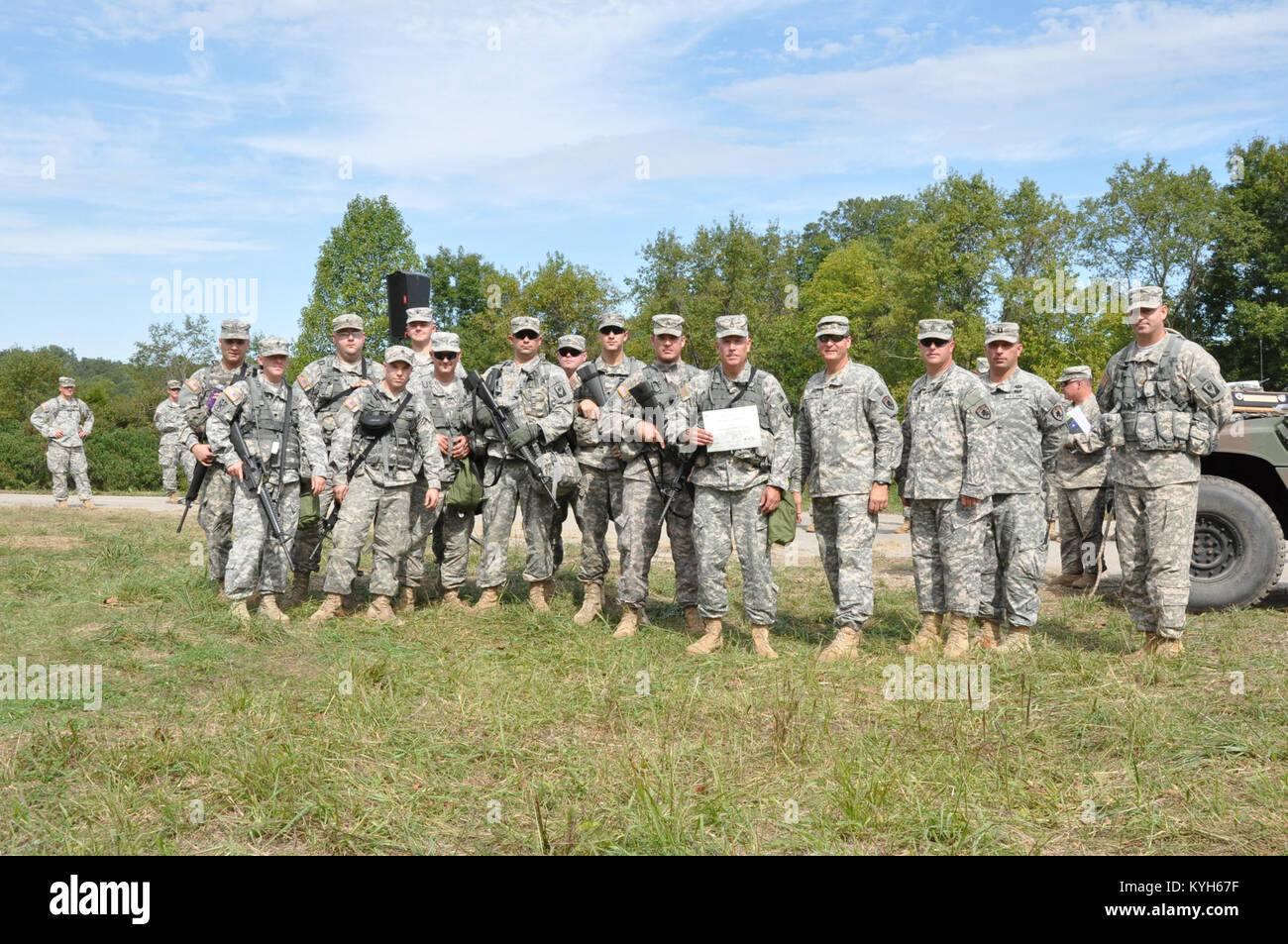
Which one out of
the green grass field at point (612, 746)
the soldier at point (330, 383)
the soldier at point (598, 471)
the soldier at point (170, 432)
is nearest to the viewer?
the green grass field at point (612, 746)

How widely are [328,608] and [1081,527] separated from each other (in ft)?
22.4

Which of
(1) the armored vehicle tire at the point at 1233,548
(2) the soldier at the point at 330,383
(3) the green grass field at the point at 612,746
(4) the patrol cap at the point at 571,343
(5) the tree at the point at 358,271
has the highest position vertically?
(5) the tree at the point at 358,271

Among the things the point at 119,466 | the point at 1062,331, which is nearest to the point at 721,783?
the point at 119,466

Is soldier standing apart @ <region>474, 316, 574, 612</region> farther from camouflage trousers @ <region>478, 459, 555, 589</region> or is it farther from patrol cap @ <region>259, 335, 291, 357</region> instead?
patrol cap @ <region>259, 335, 291, 357</region>

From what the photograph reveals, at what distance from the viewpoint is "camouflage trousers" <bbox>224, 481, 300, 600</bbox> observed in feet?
22.9

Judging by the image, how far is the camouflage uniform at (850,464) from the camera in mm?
6191

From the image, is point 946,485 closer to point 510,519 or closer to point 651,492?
point 651,492

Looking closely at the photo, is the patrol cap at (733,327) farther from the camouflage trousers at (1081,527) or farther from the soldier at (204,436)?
the camouflage trousers at (1081,527)

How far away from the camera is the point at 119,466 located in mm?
23031

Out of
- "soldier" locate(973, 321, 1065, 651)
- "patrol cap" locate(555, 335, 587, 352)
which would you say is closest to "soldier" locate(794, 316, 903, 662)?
"soldier" locate(973, 321, 1065, 651)

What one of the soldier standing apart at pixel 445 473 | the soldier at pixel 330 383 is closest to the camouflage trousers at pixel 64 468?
the soldier at pixel 330 383

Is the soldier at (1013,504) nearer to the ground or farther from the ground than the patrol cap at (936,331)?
nearer to the ground

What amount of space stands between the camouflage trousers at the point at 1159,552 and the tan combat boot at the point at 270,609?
6094mm

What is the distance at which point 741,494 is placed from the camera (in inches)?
251
